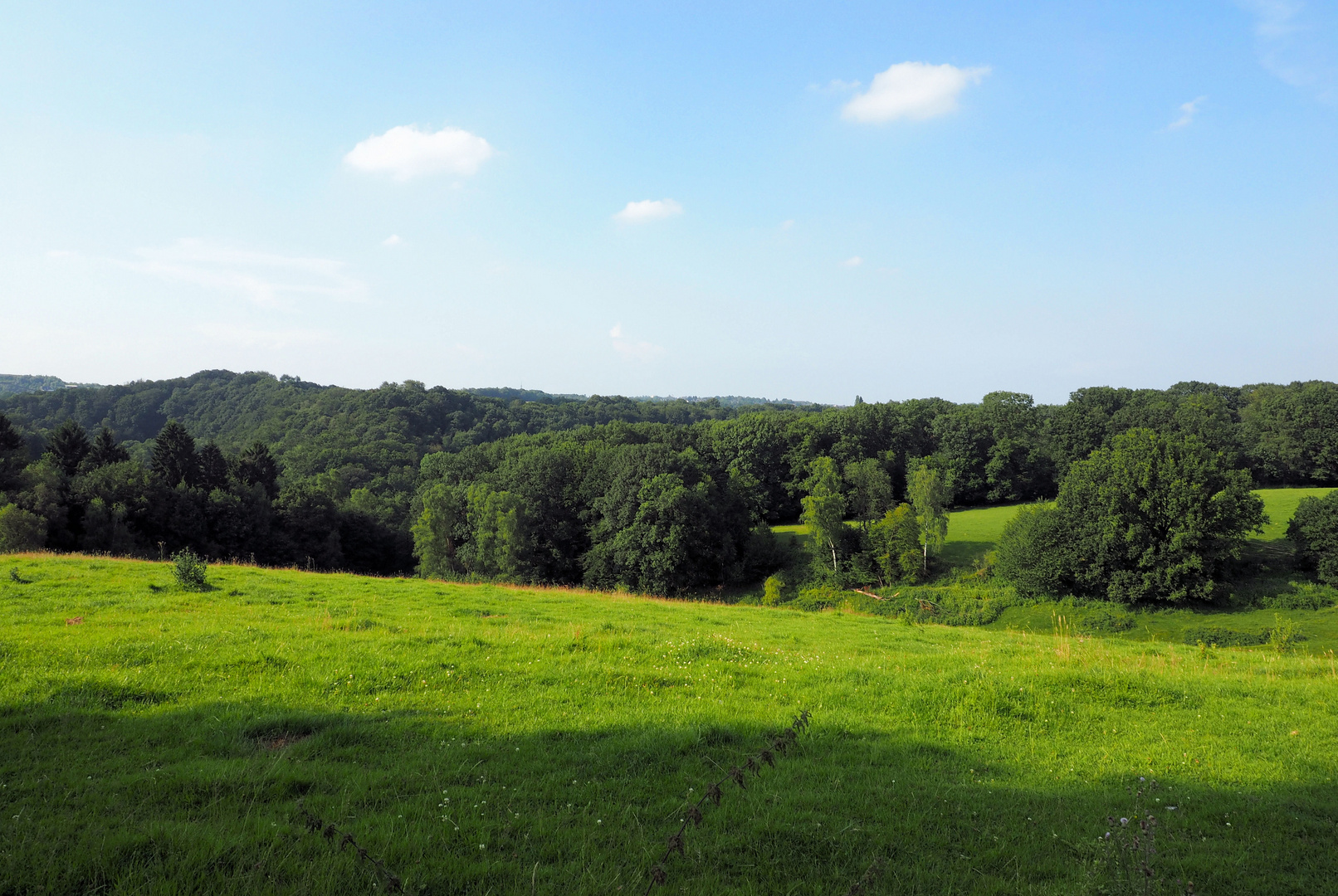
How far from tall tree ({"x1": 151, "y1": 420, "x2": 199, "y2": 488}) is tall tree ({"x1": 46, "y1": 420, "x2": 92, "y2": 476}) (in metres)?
4.98

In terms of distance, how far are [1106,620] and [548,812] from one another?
139 feet

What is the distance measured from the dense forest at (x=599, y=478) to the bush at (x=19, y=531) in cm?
15

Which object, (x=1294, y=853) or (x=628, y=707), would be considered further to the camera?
(x=628, y=707)

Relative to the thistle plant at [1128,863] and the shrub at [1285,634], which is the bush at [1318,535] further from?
the thistle plant at [1128,863]

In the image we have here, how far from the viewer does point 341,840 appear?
15.3 ft

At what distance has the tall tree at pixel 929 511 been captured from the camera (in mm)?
50094

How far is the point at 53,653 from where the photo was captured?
9.15 meters

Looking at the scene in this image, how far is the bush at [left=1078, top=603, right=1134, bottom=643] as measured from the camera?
36.8m

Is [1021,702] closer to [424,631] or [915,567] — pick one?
[424,631]

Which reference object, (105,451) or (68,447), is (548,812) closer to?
(105,451)

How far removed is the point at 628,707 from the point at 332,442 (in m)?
110

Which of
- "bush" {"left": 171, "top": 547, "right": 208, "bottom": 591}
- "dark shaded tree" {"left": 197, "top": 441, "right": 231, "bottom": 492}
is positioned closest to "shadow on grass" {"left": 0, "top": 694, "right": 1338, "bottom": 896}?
"bush" {"left": 171, "top": 547, "right": 208, "bottom": 591}

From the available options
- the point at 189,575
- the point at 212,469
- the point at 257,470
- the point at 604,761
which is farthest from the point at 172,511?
the point at 604,761

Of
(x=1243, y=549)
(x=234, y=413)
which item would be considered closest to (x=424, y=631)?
(x=1243, y=549)
